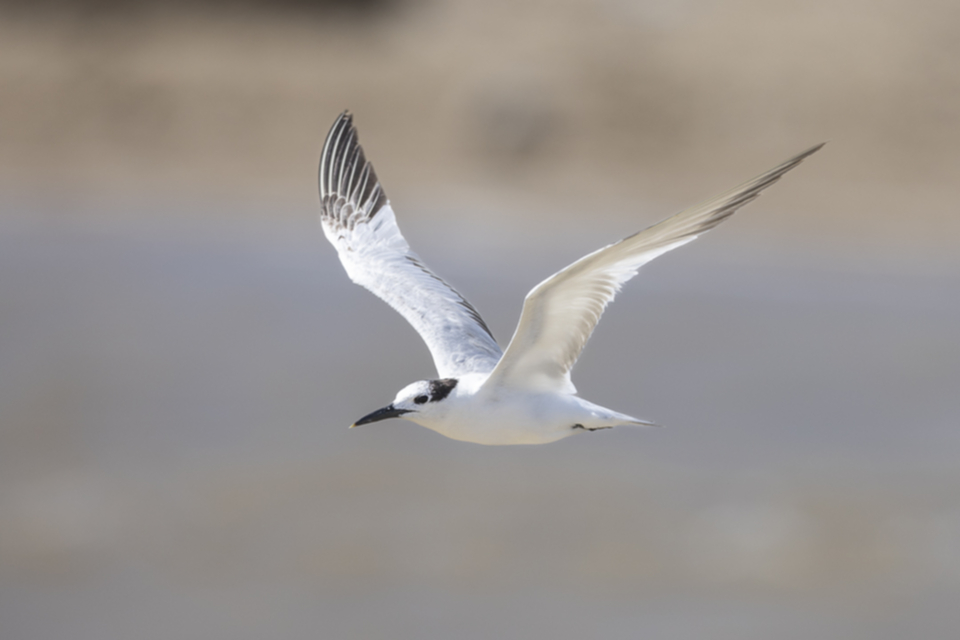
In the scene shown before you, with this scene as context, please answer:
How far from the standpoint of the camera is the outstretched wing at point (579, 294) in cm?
404

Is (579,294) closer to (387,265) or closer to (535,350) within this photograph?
(535,350)

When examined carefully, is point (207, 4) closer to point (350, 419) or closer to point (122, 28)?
point (122, 28)

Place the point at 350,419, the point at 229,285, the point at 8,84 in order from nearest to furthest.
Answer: the point at 350,419, the point at 229,285, the point at 8,84

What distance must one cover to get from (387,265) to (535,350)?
187 centimetres

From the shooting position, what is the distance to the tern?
4098mm

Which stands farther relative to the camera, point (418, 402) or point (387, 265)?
point (387, 265)

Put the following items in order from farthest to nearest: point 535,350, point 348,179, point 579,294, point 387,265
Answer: point 348,179
point 387,265
point 535,350
point 579,294

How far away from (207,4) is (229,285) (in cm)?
578

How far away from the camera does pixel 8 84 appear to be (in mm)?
19125

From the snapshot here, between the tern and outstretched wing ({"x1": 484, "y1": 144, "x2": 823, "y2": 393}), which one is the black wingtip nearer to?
the tern

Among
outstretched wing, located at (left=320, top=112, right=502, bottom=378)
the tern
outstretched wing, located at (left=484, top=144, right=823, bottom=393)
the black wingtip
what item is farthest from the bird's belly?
the black wingtip

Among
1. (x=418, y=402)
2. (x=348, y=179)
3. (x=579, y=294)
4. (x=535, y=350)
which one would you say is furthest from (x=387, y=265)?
(x=579, y=294)

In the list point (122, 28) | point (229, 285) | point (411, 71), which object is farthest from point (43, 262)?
point (411, 71)

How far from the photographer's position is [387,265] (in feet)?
20.3
